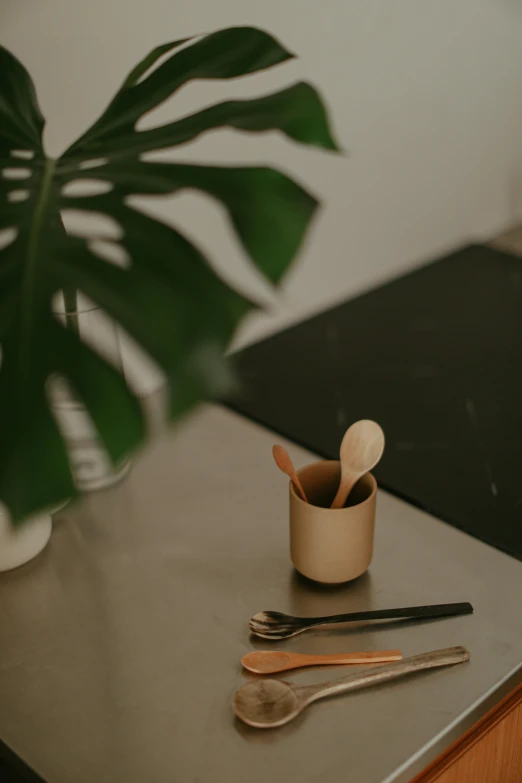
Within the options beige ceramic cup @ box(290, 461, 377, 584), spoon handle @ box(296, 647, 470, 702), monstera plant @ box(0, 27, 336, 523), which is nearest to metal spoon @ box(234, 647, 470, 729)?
spoon handle @ box(296, 647, 470, 702)

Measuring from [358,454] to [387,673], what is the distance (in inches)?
8.5

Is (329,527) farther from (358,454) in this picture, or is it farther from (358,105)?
(358,105)

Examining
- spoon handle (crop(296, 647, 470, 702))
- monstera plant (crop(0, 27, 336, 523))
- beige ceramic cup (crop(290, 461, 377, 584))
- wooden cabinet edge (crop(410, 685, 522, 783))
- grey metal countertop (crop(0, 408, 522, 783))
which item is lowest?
wooden cabinet edge (crop(410, 685, 522, 783))

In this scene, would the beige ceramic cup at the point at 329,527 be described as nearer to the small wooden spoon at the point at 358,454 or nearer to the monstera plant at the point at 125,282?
the small wooden spoon at the point at 358,454

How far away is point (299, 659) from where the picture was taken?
3.00 ft

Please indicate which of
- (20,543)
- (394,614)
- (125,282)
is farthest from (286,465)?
(125,282)

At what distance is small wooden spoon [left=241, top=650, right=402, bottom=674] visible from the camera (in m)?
0.91

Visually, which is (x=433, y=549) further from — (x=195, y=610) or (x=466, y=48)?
(x=466, y=48)

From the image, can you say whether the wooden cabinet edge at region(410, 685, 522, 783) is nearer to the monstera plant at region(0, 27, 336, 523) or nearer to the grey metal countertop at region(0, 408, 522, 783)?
the grey metal countertop at region(0, 408, 522, 783)

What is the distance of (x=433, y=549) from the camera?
1.08m

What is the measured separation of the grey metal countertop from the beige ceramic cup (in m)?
0.04

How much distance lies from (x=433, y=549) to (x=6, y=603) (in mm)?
477

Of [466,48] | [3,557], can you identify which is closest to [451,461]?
[3,557]

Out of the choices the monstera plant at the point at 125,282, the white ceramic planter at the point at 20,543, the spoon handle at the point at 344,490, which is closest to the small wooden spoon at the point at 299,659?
the spoon handle at the point at 344,490
